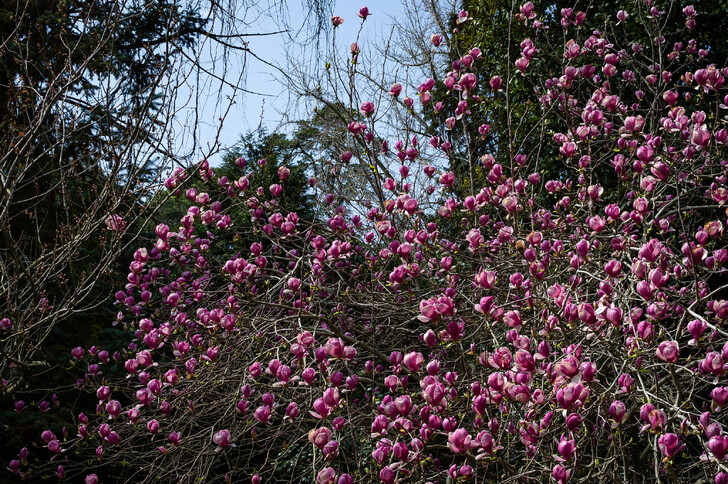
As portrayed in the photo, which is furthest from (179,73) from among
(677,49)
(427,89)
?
(677,49)

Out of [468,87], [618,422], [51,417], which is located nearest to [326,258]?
[468,87]

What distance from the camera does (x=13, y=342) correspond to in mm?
2852

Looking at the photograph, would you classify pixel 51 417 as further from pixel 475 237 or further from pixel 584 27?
pixel 584 27

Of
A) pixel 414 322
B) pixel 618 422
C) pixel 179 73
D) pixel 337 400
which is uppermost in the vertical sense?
pixel 179 73

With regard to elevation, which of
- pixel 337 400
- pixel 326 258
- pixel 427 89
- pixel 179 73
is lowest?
pixel 337 400

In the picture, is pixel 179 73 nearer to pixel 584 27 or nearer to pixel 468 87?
pixel 468 87

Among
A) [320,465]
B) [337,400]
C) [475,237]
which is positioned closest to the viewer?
[337,400]

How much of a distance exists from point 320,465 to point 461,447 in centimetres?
138

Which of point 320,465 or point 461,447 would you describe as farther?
point 320,465

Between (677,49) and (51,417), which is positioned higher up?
(677,49)

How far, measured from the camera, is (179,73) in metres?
3.00

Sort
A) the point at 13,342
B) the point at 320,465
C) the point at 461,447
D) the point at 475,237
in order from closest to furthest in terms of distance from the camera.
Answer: the point at 461,447, the point at 475,237, the point at 320,465, the point at 13,342

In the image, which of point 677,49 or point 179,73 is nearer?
point 179,73

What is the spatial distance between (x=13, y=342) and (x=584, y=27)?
4.59m
